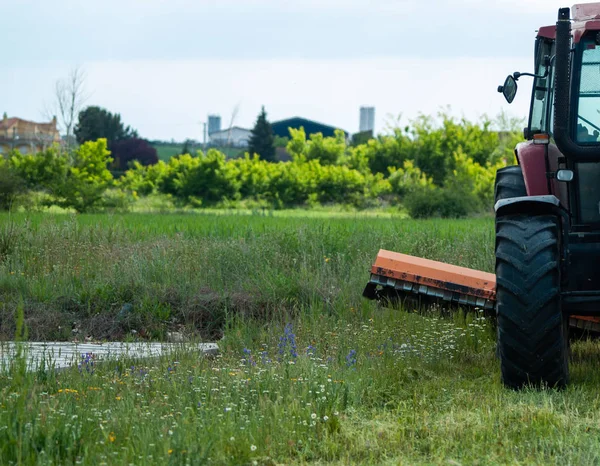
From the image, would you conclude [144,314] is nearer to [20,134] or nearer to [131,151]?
[131,151]

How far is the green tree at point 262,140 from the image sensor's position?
246ft

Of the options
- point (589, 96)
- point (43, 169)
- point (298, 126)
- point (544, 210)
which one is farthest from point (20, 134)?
point (544, 210)

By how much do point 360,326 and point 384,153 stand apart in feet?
141

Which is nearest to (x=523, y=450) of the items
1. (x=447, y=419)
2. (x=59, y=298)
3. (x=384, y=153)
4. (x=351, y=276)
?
(x=447, y=419)

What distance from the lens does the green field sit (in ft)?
15.6

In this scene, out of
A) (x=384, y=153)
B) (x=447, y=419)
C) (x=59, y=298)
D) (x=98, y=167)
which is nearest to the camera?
(x=447, y=419)

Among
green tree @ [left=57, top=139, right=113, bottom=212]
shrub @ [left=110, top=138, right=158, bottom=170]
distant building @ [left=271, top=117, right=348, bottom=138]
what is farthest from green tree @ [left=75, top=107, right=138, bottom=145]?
green tree @ [left=57, top=139, right=113, bottom=212]

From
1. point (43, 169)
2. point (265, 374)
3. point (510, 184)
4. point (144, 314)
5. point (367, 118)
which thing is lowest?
point (144, 314)

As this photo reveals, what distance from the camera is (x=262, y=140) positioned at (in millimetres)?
75375

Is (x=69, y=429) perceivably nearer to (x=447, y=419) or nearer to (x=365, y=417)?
(x=365, y=417)

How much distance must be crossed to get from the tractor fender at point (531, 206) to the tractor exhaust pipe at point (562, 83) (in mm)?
489

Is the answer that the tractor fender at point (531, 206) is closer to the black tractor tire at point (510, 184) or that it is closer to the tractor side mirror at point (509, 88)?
the tractor side mirror at point (509, 88)

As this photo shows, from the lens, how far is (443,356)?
7.82 metres

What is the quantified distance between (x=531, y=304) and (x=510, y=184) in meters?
2.12
